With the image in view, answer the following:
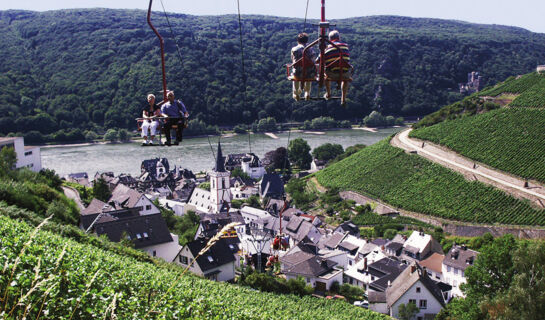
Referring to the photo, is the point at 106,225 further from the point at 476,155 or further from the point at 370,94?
the point at 370,94

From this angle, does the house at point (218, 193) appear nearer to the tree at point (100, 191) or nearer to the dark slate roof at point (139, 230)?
the tree at point (100, 191)

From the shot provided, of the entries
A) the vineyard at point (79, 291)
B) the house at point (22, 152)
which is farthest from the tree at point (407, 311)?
the house at point (22, 152)

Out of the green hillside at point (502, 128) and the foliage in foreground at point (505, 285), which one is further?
the green hillside at point (502, 128)

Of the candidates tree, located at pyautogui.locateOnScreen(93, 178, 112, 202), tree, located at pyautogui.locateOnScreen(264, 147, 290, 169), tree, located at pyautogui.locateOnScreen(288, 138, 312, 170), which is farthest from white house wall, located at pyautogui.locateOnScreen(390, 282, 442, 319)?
tree, located at pyautogui.locateOnScreen(288, 138, 312, 170)

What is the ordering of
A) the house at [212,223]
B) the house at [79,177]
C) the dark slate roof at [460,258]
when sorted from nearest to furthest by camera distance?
1. the dark slate roof at [460,258]
2. the house at [212,223]
3. the house at [79,177]

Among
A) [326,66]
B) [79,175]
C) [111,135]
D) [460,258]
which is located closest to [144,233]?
[460,258]

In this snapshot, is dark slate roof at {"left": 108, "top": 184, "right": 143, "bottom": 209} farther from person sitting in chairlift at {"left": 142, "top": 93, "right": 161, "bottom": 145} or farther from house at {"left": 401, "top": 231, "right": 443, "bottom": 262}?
person sitting in chairlift at {"left": 142, "top": 93, "right": 161, "bottom": 145}

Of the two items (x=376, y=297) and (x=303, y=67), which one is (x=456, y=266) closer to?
(x=376, y=297)

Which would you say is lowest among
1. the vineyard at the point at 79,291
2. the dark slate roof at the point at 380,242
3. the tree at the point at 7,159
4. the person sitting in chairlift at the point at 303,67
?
the dark slate roof at the point at 380,242
